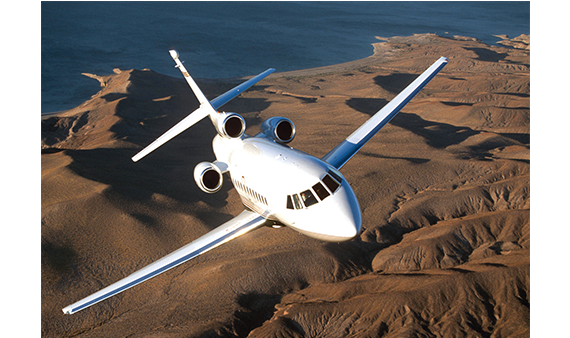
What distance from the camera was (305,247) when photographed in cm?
2578

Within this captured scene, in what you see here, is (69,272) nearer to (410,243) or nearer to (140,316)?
(140,316)

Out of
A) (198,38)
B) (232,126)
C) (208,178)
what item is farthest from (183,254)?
(198,38)

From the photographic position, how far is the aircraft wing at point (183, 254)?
16828mm

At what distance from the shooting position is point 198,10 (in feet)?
638

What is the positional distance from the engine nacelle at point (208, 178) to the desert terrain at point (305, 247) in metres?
5.26

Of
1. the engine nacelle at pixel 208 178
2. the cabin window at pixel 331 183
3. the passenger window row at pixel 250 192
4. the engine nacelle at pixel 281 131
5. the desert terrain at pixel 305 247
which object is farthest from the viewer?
the engine nacelle at pixel 281 131

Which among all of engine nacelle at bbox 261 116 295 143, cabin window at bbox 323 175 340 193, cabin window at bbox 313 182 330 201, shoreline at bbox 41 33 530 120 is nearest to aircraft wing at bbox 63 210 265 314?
cabin window at bbox 313 182 330 201

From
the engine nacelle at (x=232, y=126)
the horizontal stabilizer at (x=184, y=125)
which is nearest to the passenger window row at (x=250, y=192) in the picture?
the engine nacelle at (x=232, y=126)

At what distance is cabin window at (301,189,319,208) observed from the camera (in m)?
17.7

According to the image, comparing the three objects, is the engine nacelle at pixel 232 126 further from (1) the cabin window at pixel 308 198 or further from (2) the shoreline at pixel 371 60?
(2) the shoreline at pixel 371 60

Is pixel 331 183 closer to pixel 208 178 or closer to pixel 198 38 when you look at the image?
pixel 208 178

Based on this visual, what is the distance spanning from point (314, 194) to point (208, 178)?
6948mm

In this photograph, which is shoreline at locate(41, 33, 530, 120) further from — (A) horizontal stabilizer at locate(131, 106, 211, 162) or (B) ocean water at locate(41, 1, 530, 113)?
(A) horizontal stabilizer at locate(131, 106, 211, 162)

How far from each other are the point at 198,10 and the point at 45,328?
19663 cm
